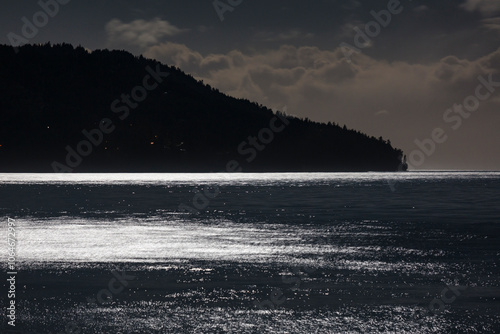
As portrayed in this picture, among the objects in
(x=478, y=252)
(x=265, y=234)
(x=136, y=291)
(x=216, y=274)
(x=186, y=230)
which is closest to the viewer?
(x=136, y=291)

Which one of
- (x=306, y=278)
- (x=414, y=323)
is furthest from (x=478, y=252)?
(x=414, y=323)

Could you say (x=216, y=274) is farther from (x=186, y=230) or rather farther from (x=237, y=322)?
(x=186, y=230)

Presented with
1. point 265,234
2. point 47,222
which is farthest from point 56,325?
point 47,222

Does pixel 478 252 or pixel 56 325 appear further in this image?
pixel 478 252

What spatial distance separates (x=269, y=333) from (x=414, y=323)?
441 centimetres

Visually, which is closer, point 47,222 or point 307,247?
point 307,247

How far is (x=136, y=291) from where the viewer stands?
2409 centimetres

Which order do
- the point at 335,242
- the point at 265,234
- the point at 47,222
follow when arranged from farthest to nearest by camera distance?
the point at 47,222 → the point at 265,234 → the point at 335,242

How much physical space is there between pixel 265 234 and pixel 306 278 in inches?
752

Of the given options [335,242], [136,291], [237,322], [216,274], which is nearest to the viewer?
[237,322]

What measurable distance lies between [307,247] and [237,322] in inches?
766

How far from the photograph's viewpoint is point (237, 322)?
19.2m

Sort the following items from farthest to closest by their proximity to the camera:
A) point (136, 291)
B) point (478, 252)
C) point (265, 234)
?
1. point (265, 234)
2. point (478, 252)
3. point (136, 291)

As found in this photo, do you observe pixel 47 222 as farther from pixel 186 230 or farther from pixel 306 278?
pixel 306 278
